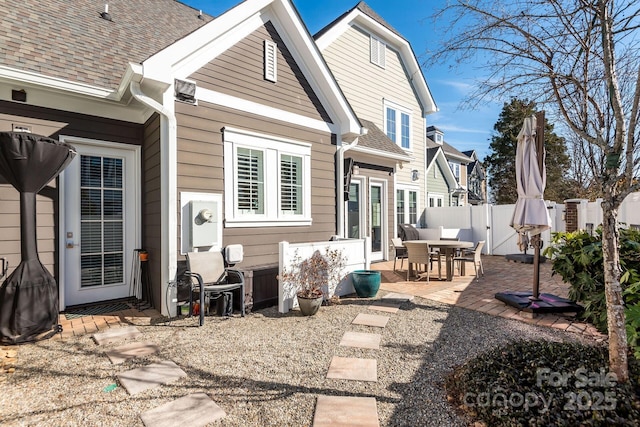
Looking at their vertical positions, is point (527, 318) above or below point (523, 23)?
below

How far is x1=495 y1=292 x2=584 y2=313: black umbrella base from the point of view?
14.7ft

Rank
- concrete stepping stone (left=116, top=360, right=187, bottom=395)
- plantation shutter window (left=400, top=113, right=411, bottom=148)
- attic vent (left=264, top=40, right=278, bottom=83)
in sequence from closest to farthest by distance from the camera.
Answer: concrete stepping stone (left=116, top=360, right=187, bottom=395)
attic vent (left=264, top=40, right=278, bottom=83)
plantation shutter window (left=400, top=113, right=411, bottom=148)

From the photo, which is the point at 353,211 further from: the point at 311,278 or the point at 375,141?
the point at 311,278

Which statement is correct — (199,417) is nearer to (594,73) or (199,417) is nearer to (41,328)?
(41,328)

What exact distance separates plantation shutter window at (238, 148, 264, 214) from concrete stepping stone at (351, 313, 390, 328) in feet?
7.90

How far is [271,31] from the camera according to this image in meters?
5.82

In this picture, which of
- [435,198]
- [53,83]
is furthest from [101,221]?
[435,198]

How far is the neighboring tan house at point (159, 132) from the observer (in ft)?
14.7

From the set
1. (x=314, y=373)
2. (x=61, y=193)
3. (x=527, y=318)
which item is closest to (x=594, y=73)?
(x=527, y=318)

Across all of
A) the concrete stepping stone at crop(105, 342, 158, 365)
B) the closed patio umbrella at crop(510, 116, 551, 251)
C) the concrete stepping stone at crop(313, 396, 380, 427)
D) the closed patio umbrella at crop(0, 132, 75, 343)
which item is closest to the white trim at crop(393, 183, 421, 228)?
the closed patio umbrella at crop(510, 116, 551, 251)

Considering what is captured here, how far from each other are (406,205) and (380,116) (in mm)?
3141

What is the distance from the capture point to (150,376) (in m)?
2.87

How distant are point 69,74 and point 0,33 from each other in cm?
109

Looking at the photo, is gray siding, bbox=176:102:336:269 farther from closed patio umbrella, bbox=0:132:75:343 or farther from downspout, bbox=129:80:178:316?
closed patio umbrella, bbox=0:132:75:343
